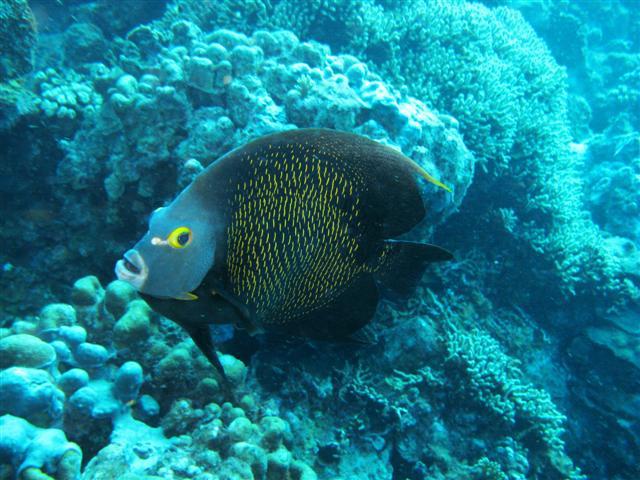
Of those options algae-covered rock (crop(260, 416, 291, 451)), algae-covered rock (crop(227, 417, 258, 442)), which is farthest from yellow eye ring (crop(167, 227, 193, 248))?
algae-covered rock (crop(260, 416, 291, 451))

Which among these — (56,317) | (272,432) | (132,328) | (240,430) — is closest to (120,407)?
(132,328)

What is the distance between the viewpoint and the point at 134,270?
1128mm

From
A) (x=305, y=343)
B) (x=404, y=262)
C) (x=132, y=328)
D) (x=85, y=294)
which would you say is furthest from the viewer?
(x=305, y=343)

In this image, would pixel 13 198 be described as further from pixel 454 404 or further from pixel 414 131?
pixel 454 404

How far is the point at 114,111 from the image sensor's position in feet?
12.7

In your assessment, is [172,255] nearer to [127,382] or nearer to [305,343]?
[127,382]

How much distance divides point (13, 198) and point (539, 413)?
21.6 ft

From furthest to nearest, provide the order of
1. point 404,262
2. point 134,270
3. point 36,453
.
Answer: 1. point 36,453
2. point 404,262
3. point 134,270

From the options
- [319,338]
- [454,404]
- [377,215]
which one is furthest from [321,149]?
[454,404]

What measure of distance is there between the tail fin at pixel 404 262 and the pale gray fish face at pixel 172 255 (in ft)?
2.14

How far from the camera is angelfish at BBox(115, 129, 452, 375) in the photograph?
1.17 meters

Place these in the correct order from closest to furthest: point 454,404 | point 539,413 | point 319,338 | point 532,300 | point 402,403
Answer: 1. point 319,338
2. point 402,403
3. point 454,404
4. point 539,413
5. point 532,300

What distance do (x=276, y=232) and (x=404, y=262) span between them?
1.73 ft

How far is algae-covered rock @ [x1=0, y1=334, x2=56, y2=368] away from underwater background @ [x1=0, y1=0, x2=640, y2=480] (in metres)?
0.01
